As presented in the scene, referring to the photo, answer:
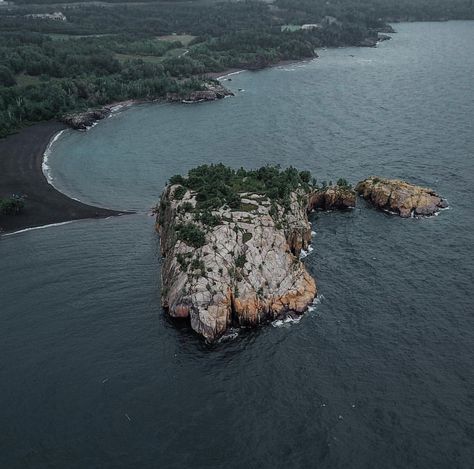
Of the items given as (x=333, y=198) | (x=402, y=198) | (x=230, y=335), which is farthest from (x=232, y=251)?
(x=402, y=198)

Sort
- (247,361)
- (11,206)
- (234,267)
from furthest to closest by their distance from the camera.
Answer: (11,206)
(234,267)
(247,361)

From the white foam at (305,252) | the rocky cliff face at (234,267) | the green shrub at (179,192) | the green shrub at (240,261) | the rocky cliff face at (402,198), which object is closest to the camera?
the rocky cliff face at (234,267)

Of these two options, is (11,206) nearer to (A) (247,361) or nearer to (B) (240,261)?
(B) (240,261)

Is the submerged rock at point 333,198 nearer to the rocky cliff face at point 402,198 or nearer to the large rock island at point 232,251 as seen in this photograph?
the rocky cliff face at point 402,198

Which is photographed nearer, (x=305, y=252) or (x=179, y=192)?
(x=305, y=252)

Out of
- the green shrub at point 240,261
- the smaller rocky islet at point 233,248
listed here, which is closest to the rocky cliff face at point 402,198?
the smaller rocky islet at point 233,248

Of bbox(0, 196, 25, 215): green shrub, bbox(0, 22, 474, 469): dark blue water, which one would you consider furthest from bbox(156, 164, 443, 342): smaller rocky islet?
bbox(0, 196, 25, 215): green shrub

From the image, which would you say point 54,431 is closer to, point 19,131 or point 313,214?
point 313,214

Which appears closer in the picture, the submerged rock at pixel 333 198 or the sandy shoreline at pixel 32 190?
the sandy shoreline at pixel 32 190
